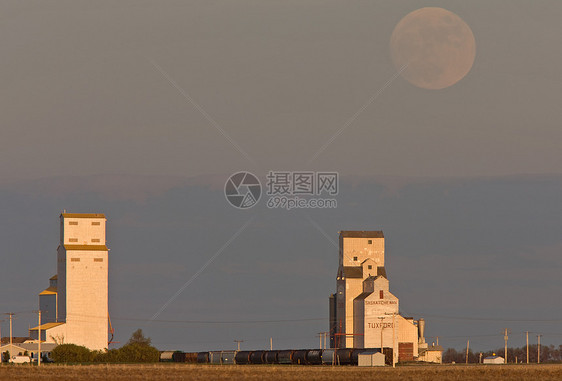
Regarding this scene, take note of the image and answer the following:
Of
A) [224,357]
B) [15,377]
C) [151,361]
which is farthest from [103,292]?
[15,377]

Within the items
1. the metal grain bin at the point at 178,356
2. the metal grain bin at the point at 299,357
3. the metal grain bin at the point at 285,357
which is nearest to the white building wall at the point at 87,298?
the metal grain bin at the point at 178,356

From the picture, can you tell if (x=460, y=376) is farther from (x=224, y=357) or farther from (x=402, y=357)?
(x=402, y=357)

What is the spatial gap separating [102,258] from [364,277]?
52.9m

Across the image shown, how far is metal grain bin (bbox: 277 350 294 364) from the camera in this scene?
14000cm

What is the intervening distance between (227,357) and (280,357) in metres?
14.1

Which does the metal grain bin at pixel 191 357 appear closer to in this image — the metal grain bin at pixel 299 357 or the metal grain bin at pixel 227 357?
the metal grain bin at pixel 227 357

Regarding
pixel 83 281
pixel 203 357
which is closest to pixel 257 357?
pixel 203 357

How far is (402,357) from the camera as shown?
18500 centimetres

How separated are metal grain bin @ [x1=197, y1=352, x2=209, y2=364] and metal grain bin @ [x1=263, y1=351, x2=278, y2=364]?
46.6 feet

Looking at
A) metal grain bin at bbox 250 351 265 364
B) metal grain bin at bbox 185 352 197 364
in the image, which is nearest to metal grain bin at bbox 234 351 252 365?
metal grain bin at bbox 250 351 265 364

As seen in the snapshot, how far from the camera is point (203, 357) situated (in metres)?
159

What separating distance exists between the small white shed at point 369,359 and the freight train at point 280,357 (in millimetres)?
632

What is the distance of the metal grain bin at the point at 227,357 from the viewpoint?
15125cm

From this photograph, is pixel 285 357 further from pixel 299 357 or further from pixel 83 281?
pixel 83 281
